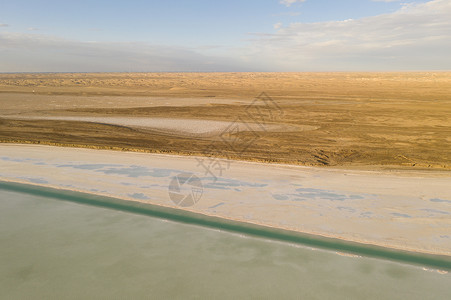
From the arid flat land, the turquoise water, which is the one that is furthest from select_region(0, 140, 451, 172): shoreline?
the turquoise water

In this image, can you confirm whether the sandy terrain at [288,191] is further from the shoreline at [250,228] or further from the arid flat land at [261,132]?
the arid flat land at [261,132]

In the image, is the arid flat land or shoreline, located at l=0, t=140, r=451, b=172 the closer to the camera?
shoreline, located at l=0, t=140, r=451, b=172

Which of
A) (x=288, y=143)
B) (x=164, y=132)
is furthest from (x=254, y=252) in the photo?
(x=164, y=132)

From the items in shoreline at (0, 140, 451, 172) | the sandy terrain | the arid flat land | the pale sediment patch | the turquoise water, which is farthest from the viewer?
the pale sediment patch

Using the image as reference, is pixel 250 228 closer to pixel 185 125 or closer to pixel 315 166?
pixel 315 166

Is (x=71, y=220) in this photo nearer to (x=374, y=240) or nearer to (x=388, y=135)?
(x=374, y=240)

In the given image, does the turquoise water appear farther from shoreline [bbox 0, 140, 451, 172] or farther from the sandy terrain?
shoreline [bbox 0, 140, 451, 172]
